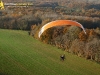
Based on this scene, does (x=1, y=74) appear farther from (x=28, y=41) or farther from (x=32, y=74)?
(x=28, y=41)

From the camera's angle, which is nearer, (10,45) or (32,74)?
(32,74)

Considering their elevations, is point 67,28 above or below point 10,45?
above

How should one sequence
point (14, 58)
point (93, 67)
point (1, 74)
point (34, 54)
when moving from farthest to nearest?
point (34, 54)
point (14, 58)
point (93, 67)
point (1, 74)

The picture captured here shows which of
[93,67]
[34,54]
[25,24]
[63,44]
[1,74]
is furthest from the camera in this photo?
[25,24]

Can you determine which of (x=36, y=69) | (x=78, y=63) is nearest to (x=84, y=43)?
(x=78, y=63)

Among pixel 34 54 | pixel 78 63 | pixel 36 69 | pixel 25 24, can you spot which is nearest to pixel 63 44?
pixel 34 54

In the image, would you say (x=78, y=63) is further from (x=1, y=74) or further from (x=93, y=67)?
(x=1, y=74)
